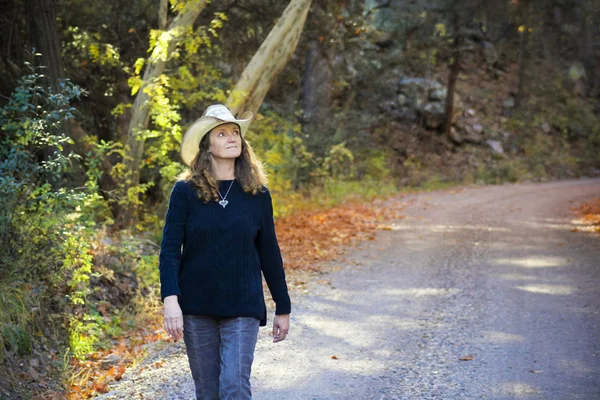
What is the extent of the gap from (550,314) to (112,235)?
20.6 feet

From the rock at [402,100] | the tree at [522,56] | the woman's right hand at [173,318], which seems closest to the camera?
the woman's right hand at [173,318]

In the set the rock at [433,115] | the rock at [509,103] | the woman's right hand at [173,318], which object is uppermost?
the rock at [509,103]

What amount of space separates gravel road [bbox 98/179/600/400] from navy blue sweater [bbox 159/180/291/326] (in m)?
2.12

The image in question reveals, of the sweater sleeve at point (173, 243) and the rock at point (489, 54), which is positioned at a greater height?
the rock at point (489, 54)

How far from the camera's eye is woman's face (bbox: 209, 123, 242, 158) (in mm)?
3764

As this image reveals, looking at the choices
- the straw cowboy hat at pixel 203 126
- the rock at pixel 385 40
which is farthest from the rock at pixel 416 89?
the straw cowboy hat at pixel 203 126

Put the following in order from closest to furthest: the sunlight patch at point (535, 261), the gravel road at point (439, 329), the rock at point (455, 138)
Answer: the gravel road at point (439, 329) < the sunlight patch at point (535, 261) < the rock at point (455, 138)

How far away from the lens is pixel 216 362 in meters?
3.63

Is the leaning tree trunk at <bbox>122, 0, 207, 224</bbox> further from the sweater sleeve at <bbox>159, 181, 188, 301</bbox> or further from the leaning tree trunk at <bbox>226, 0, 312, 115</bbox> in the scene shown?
the sweater sleeve at <bbox>159, 181, 188, 301</bbox>

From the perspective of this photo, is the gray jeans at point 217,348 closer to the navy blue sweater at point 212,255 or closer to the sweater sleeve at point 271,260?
the navy blue sweater at point 212,255

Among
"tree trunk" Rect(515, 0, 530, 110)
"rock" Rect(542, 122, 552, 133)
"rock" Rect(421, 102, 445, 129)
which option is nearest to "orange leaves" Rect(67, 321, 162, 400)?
"rock" Rect(421, 102, 445, 129)

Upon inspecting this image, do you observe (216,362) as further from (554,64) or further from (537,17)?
(554,64)

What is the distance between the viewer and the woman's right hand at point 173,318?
346cm

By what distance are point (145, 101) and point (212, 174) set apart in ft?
23.2
